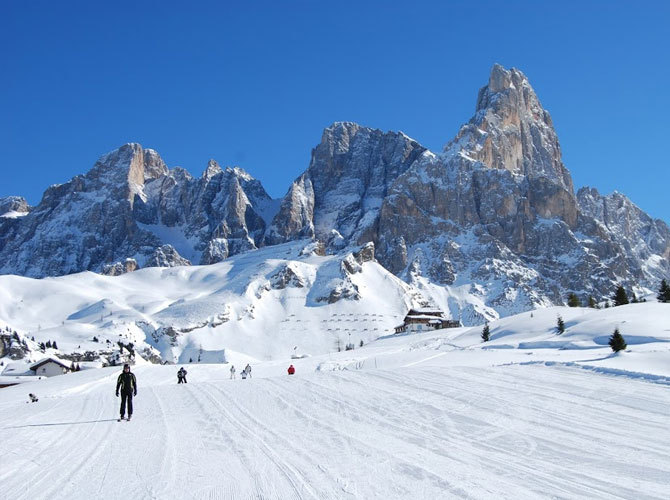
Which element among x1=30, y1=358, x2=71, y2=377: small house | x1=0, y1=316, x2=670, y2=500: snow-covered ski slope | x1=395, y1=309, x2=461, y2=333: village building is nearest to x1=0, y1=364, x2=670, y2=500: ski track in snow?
x1=0, y1=316, x2=670, y2=500: snow-covered ski slope

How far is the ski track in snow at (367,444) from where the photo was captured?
25.2ft

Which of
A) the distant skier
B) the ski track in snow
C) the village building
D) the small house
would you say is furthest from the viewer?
the village building

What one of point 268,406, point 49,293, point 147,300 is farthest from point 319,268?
point 268,406

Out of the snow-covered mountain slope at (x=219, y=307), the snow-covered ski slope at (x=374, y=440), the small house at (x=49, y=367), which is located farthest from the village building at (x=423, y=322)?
the snow-covered ski slope at (x=374, y=440)

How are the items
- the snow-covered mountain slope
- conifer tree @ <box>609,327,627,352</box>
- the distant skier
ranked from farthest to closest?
the snow-covered mountain slope, conifer tree @ <box>609,327,627,352</box>, the distant skier

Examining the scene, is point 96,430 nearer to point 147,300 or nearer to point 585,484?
point 585,484

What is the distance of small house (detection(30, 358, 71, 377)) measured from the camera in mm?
68500

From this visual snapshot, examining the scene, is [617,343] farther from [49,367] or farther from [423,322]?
[423,322]

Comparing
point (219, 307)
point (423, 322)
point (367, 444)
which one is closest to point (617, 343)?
point (367, 444)

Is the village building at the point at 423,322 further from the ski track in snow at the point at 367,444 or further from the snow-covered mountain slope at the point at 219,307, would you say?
the ski track in snow at the point at 367,444

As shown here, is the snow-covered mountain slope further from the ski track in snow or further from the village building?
the ski track in snow

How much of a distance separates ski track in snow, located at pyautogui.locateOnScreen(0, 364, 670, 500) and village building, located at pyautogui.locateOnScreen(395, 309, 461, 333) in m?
91.4

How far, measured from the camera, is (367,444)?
10.2 meters

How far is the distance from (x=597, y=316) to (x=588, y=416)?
3019 centimetres
